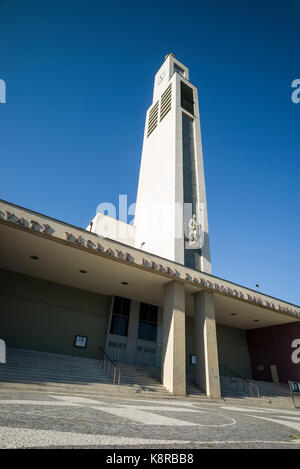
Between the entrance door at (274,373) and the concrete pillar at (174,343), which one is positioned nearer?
the concrete pillar at (174,343)

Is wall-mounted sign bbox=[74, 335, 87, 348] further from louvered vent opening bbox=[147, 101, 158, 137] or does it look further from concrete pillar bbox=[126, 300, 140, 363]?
louvered vent opening bbox=[147, 101, 158, 137]

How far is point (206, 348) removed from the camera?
55.1ft

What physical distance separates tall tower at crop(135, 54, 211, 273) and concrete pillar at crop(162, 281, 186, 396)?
5728 millimetres

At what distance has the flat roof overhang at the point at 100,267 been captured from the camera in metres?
13.4

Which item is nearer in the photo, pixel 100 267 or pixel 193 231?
pixel 100 267

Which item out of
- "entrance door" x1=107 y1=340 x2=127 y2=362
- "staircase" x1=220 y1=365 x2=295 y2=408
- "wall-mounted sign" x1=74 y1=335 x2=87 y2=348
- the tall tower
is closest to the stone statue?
the tall tower

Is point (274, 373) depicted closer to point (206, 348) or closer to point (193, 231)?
point (206, 348)

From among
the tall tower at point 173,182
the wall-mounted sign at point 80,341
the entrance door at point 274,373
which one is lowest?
the entrance door at point 274,373

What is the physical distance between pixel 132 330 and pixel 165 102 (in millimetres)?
27608

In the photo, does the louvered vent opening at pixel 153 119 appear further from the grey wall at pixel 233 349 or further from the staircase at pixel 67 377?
the staircase at pixel 67 377

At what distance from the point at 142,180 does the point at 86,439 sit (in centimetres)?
3076

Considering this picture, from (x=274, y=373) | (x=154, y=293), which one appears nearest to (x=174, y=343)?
(x=154, y=293)

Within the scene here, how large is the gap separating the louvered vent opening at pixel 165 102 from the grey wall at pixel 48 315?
78.7 feet

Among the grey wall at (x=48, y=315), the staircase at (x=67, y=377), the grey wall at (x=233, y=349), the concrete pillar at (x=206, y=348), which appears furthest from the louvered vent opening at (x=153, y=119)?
the staircase at (x=67, y=377)
